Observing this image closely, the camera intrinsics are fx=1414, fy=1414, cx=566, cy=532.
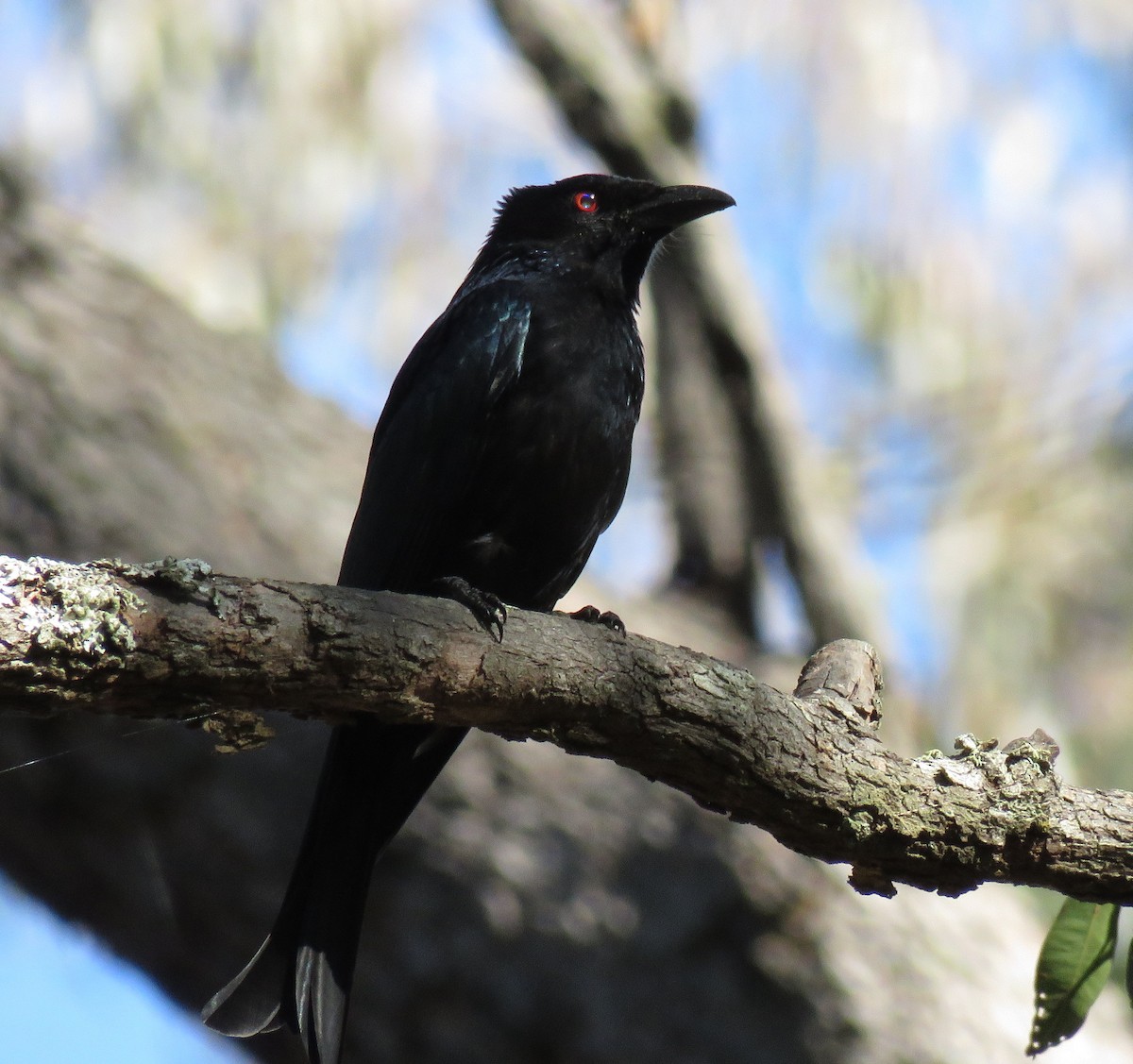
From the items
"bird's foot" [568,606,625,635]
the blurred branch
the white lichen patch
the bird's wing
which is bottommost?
the white lichen patch

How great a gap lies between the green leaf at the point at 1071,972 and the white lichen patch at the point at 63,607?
1.88 m

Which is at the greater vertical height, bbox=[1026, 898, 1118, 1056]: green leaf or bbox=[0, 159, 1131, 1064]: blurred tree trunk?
bbox=[0, 159, 1131, 1064]: blurred tree trunk

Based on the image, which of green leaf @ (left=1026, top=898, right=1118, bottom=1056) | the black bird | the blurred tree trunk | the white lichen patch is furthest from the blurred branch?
the white lichen patch

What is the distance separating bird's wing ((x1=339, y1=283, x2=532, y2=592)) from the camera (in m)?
3.48

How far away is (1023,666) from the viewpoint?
275 inches

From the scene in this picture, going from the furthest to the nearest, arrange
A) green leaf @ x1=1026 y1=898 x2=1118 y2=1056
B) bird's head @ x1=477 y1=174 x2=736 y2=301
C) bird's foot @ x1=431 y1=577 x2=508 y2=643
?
bird's head @ x1=477 y1=174 x2=736 y2=301 < green leaf @ x1=1026 y1=898 x2=1118 y2=1056 < bird's foot @ x1=431 y1=577 x2=508 y2=643

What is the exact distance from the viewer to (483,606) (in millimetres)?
2566

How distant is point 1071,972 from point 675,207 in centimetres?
251

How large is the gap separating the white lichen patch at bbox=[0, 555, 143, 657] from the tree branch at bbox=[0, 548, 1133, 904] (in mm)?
10

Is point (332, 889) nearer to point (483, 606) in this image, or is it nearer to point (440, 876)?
point (483, 606)

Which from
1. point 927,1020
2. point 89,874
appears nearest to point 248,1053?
point 89,874

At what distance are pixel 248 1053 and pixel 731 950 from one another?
162 cm

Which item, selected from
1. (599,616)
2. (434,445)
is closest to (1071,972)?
(599,616)

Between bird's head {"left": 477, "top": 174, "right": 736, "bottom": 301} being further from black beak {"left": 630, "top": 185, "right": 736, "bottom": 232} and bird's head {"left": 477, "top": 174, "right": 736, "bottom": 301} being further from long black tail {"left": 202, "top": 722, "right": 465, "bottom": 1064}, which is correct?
long black tail {"left": 202, "top": 722, "right": 465, "bottom": 1064}
